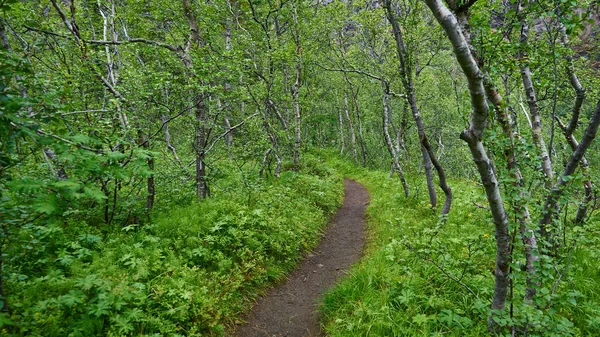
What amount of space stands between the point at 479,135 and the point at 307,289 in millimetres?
4915

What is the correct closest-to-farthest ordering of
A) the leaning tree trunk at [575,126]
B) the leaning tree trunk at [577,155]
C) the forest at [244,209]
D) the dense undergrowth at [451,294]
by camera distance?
the forest at [244,209], the leaning tree trunk at [577,155], the dense undergrowth at [451,294], the leaning tree trunk at [575,126]

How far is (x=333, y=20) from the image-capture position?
14.6 m

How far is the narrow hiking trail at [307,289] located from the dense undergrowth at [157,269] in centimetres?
32

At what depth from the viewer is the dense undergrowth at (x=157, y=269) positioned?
3.72m

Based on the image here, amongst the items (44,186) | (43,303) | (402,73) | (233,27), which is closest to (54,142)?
(44,186)

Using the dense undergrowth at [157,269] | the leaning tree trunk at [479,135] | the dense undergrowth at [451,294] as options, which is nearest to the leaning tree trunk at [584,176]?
the dense undergrowth at [451,294]


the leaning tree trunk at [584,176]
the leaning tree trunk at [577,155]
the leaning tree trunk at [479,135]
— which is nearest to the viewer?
the leaning tree trunk at [479,135]

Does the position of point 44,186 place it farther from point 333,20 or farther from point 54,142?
point 333,20

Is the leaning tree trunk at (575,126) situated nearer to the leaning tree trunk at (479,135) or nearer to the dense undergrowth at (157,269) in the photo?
the leaning tree trunk at (479,135)

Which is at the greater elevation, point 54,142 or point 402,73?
point 402,73

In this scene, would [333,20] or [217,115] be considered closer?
[217,115]

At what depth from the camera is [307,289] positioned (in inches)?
251

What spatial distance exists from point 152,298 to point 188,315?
608 mm

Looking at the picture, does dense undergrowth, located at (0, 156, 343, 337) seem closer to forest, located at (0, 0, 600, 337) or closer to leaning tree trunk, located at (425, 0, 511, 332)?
forest, located at (0, 0, 600, 337)
